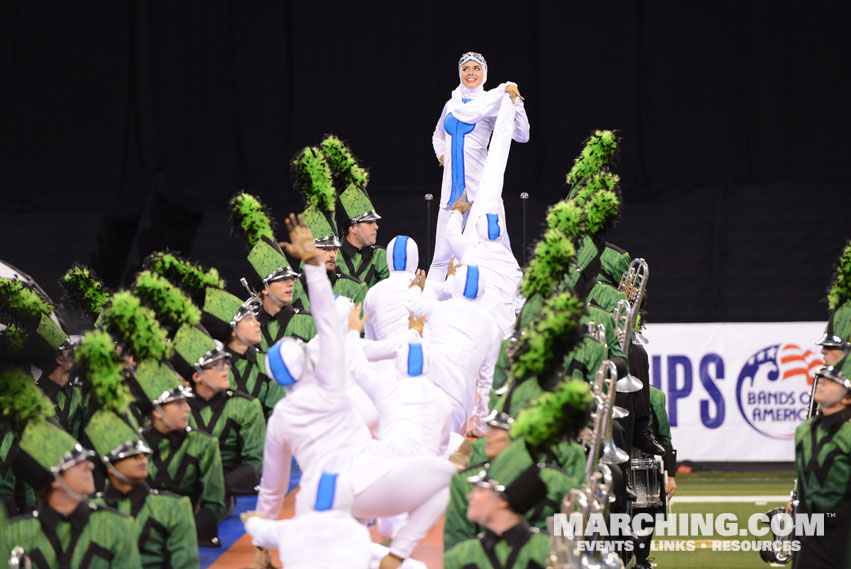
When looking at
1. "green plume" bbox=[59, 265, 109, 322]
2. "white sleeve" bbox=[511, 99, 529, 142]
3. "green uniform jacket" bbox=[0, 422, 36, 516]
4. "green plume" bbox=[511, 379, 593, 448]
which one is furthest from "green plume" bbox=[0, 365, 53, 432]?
"white sleeve" bbox=[511, 99, 529, 142]

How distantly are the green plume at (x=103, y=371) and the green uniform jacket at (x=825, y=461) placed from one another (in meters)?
3.82

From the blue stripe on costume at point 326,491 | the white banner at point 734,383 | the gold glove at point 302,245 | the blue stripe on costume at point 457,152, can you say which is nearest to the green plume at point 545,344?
the gold glove at point 302,245

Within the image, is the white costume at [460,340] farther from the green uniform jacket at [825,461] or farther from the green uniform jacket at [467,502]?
the green uniform jacket at [467,502]

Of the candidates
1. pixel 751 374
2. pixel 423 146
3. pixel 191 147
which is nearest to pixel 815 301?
pixel 751 374

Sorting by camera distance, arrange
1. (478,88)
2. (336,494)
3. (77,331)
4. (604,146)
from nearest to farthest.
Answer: (336,494)
(604,146)
(478,88)
(77,331)

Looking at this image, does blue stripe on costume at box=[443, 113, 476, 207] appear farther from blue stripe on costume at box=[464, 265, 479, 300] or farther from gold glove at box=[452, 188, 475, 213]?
blue stripe on costume at box=[464, 265, 479, 300]

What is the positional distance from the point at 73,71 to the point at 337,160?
225 inches

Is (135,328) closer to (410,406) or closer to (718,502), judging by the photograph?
(410,406)

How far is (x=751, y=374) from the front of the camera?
14.7 m

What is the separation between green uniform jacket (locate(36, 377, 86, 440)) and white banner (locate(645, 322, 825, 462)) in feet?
24.8

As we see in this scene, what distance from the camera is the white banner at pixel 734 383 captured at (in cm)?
1462

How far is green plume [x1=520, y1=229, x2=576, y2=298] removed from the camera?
7.79 meters

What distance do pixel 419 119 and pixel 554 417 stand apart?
1095cm

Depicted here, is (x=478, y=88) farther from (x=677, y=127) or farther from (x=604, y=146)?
(x=677, y=127)
